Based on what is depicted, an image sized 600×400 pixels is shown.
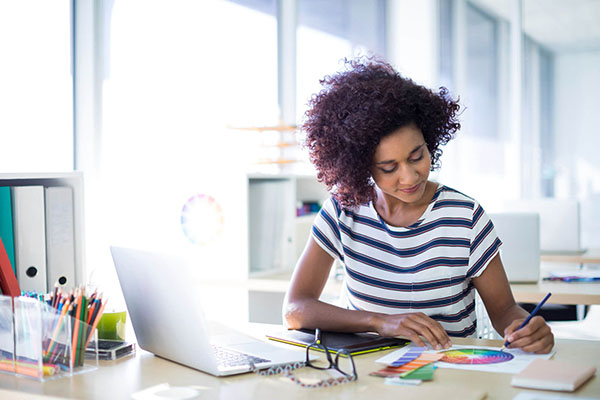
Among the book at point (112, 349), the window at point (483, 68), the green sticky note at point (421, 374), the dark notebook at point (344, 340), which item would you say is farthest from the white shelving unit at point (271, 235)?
the window at point (483, 68)

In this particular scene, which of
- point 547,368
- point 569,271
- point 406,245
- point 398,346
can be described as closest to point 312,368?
point 398,346

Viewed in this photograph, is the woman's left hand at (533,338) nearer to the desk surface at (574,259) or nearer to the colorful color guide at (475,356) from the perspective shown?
the colorful color guide at (475,356)

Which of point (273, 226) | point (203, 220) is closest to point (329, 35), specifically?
point (273, 226)

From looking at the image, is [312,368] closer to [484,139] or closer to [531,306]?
[531,306]

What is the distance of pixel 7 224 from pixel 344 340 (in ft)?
2.89

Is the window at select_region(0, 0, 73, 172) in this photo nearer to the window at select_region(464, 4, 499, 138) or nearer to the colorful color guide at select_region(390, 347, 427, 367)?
the colorful color guide at select_region(390, 347, 427, 367)

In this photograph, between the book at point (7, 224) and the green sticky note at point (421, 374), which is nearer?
the green sticky note at point (421, 374)

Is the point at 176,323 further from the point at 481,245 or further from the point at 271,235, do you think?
the point at 271,235

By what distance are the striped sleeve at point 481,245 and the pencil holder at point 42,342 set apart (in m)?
0.91

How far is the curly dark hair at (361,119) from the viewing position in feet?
5.40

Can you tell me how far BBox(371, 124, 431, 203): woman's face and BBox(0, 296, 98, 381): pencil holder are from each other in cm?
76

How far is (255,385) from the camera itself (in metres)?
1.14

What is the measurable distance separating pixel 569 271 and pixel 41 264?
2100 millimetres

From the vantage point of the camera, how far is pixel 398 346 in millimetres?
1407
